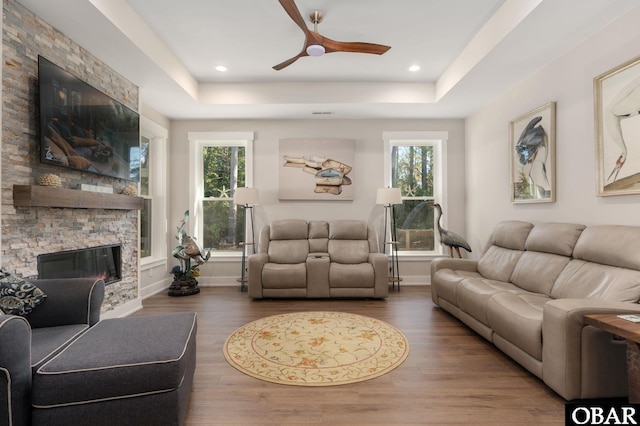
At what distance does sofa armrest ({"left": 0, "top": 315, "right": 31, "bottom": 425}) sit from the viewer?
1.25 metres

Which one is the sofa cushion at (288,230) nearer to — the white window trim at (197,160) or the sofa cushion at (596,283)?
the white window trim at (197,160)

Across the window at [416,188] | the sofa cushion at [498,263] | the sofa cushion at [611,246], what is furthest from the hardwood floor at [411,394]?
the window at [416,188]

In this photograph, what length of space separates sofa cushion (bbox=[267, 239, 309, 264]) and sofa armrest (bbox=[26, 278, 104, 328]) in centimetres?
246

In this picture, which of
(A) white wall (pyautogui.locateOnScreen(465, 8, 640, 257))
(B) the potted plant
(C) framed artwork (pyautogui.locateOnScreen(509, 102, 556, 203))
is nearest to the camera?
(A) white wall (pyautogui.locateOnScreen(465, 8, 640, 257))

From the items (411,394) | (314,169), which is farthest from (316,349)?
(314,169)

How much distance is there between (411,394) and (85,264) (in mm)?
3025

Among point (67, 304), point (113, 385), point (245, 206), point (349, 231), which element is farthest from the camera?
point (245, 206)

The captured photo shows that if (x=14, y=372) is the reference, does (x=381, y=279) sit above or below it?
below

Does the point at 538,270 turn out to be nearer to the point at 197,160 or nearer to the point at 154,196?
the point at 197,160

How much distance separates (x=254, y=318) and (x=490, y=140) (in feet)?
12.4

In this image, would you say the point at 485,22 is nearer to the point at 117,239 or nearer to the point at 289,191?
the point at 289,191

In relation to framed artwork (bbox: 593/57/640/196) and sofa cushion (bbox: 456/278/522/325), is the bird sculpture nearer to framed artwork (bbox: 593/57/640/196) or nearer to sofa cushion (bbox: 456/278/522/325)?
sofa cushion (bbox: 456/278/522/325)

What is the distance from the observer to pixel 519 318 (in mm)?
2104

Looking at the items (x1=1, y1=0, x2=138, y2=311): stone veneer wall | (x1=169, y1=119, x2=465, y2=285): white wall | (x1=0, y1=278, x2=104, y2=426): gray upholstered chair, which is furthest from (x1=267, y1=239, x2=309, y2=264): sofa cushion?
(x1=0, y1=278, x2=104, y2=426): gray upholstered chair
